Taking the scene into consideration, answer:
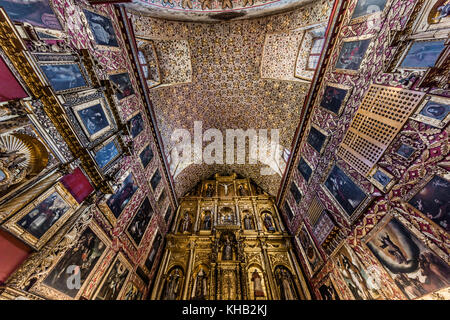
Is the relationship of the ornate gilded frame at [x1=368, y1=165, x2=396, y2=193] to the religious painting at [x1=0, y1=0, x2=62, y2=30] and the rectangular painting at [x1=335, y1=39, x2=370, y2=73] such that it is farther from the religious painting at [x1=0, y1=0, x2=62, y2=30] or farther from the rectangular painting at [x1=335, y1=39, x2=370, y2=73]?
the religious painting at [x1=0, y1=0, x2=62, y2=30]

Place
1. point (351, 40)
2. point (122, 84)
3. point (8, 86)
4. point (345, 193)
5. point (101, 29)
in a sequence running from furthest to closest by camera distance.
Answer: point (122, 84) → point (345, 193) → point (351, 40) → point (101, 29) → point (8, 86)

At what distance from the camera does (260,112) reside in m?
9.70

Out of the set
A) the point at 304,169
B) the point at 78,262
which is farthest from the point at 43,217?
the point at 304,169

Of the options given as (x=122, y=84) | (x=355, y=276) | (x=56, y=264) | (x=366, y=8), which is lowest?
(x=355, y=276)

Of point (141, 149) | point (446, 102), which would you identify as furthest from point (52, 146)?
point (446, 102)

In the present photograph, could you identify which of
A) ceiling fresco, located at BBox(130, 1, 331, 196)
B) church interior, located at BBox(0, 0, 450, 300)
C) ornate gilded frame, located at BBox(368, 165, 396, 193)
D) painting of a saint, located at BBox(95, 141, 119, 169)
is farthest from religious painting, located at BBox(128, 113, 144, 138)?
ornate gilded frame, located at BBox(368, 165, 396, 193)

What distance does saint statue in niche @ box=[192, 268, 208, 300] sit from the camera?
23.7 feet

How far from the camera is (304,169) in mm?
7707

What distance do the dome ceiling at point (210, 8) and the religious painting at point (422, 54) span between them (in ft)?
14.5

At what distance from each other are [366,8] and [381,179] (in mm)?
5288

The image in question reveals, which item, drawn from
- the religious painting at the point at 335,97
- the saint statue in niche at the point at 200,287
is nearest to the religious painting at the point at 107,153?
the saint statue in niche at the point at 200,287

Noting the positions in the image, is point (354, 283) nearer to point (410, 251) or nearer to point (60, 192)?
A: point (410, 251)

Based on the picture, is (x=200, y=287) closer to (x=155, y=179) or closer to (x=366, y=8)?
(x=155, y=179)

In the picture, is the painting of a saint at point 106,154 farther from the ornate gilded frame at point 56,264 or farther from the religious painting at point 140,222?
the religious painting at point 140,222
